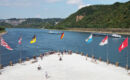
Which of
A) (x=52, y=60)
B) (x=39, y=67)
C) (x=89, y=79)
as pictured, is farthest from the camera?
(x=52, y=60)

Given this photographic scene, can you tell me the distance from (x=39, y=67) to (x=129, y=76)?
1955cm

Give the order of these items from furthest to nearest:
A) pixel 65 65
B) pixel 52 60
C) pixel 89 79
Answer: pixel 52 60 < pixel 65 65 < pixel 89 79

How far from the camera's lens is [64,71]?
36.4m

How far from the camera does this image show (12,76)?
1325 inches

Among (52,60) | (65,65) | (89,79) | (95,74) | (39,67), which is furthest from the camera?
(52,60)

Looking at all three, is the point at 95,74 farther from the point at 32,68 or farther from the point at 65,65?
the point at 32,68

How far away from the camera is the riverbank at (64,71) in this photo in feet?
108

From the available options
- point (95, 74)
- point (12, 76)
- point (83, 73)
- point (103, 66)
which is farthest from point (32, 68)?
point (103, 66)

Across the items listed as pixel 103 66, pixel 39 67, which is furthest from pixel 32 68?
pixel 103 66

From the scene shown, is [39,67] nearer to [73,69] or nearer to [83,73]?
[73,69]

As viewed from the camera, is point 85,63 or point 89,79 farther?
point 85,63

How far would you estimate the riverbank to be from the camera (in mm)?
32781

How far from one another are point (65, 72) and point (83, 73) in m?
3.91

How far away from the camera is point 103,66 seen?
4019 centimetres
